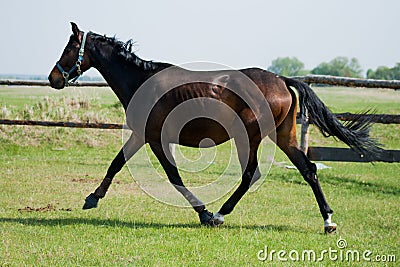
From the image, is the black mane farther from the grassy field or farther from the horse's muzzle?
the grassy field

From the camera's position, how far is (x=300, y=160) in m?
5.71

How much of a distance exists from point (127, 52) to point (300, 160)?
237 cm

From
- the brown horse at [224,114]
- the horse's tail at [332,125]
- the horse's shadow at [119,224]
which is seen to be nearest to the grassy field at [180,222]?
the horse's shadow at [119,224]

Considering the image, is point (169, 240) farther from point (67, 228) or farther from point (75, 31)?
point (75, 31)

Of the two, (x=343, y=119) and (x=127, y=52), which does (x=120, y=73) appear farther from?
(x=343, y=119)

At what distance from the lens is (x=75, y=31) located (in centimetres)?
601

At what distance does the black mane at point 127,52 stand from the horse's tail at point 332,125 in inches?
62.3

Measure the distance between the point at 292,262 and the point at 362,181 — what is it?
5.03 meters

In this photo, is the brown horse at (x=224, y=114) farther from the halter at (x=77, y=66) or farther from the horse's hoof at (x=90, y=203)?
the horse's hoof at (x=90, y=203)

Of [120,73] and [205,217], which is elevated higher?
[120,73]

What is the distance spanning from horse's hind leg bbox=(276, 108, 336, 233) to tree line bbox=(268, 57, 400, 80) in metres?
60.1

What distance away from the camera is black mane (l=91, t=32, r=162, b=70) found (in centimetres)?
601

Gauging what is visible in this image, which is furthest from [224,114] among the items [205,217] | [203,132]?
[205,217]

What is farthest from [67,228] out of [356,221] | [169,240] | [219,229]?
[356,221]
